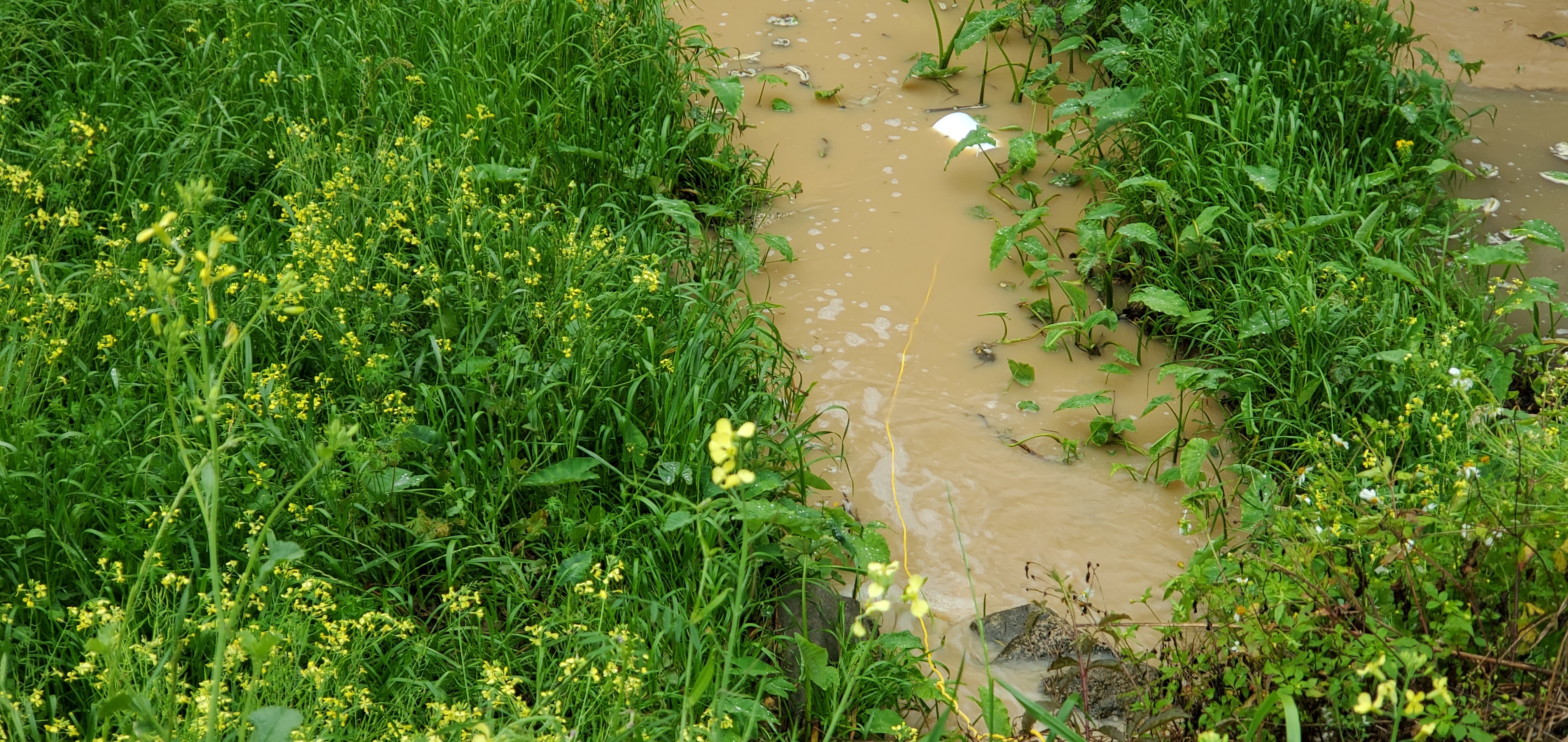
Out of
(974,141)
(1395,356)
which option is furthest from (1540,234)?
(974,141)

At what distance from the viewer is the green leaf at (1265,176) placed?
365cm

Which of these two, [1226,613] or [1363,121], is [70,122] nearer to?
[1226,613]

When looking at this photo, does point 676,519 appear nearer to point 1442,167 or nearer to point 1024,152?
point 1024,152

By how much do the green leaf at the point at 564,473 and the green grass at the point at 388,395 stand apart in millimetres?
14

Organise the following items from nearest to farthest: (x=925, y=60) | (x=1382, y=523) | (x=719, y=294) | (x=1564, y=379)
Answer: (x=1382, y=523) → (x=1564, y=379) → (x=719, y=294) → (x=925, y=60)

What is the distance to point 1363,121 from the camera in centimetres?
406

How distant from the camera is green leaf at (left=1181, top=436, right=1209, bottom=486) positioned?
3145 mm

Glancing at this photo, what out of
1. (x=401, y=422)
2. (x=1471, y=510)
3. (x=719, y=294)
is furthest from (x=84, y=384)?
(x=1471, y=510)

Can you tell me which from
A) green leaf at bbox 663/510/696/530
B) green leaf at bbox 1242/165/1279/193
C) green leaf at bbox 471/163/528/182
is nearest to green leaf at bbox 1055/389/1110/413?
green leaf at bbox 1242/165/1279/193

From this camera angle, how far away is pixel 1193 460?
3.16 m

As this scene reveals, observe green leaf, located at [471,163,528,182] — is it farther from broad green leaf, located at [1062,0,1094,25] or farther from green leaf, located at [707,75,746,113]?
broad green leaf, located at [1062,0,1094,25]

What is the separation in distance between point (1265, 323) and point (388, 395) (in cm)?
253

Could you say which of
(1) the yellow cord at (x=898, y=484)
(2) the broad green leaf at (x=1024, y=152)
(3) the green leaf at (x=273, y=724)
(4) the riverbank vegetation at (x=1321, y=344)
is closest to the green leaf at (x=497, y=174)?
(1) the yellow cord at (x=898, y=484)

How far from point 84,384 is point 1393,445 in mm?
3441
